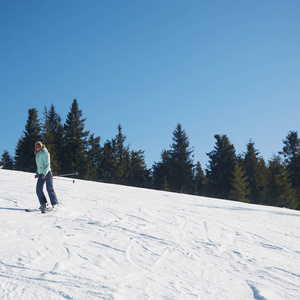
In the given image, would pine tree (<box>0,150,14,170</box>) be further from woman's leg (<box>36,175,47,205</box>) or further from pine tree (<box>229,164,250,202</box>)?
woman's leg (<box>36,175,47,205</box>)

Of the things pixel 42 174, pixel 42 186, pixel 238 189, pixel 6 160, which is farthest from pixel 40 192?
pixel 6 160

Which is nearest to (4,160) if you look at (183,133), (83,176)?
(83,176)

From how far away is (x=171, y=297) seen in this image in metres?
2.63

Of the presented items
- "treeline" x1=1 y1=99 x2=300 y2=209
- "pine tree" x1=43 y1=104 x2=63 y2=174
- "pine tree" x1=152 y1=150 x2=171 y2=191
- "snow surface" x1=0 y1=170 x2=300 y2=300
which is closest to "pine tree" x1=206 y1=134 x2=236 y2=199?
"treeline" x1=1 y1=99 x2=300 y2=209

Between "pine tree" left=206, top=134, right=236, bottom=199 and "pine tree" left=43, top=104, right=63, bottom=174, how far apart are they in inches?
1057

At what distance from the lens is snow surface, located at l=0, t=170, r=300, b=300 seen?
109 inches

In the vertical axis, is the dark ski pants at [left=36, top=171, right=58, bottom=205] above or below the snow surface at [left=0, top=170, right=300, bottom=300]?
above

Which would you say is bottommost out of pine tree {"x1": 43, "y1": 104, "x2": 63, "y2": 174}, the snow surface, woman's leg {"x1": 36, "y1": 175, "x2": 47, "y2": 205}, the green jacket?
the snow surface

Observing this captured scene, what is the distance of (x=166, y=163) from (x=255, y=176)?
15.9 meters

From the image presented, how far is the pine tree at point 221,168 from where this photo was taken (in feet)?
131

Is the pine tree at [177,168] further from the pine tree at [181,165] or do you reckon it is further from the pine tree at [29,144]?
the pine tree at [29,144]

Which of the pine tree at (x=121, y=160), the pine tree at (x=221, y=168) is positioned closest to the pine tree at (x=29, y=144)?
the pine tree at (x=121, y=160)

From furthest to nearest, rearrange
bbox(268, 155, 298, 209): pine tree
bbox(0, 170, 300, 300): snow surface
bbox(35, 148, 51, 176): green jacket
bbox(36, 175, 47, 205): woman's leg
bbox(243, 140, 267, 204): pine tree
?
bbox(243, 140, 267, 204): pine tree < bbox(268, 155, 298, 209): pine tree < bbox(35, 148, 51, 176): green jacket < bbox(36, 175, 47, 205): woman's leg < bbox(0, 170, 300, 300): snow surface

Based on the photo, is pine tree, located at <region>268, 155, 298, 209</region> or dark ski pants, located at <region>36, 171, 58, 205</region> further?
pine tree, located at <region>268, 155, 298, 209</region>
